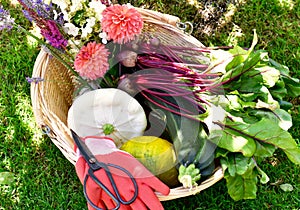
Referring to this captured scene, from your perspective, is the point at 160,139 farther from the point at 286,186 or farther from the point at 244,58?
the point at 286,186

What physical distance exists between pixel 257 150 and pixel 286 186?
0.40 metres

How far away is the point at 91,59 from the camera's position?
5.64 feet

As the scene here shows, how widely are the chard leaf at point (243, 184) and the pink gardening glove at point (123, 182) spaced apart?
27 centimetres

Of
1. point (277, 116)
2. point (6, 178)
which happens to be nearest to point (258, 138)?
point (277, 116)

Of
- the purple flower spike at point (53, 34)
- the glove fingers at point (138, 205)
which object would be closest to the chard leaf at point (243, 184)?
the glove fingers at point (138, 205)

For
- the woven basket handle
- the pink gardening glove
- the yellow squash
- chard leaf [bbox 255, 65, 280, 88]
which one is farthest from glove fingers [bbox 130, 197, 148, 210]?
the woven basket handle

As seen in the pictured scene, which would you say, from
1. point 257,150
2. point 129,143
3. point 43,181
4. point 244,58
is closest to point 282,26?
point 244,58

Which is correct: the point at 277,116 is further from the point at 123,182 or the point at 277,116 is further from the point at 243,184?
Answer: the point at 123,182

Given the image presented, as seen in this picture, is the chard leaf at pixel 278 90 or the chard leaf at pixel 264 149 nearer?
the chard leaf at pixel 264 149

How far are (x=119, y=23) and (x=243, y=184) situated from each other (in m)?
0.73

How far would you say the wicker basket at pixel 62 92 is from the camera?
178 centimetres

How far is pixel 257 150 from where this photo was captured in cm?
176

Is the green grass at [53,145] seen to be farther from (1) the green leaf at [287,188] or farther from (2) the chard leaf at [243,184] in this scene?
(2) the chard leaf at [243,184]

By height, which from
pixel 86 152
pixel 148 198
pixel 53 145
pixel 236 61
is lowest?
pixel 53 145
